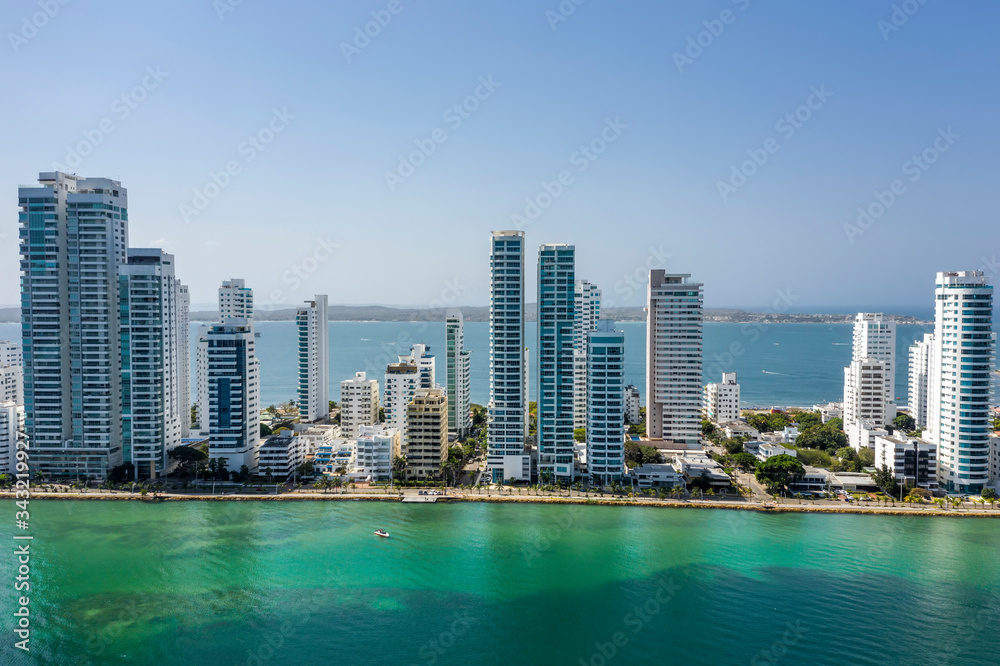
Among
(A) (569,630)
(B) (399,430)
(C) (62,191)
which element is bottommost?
(A) (569,630)

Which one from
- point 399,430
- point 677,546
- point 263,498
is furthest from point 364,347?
point 677,546

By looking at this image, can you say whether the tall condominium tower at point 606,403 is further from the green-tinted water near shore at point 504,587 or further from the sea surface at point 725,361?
the sea surface at point 725,361

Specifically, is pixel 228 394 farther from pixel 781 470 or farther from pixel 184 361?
pixel 781 470

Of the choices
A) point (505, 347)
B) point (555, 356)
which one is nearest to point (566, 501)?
point (555, 356)

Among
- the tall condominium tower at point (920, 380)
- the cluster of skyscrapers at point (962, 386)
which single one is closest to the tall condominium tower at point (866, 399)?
the tall condominium tower at point (920, 380)

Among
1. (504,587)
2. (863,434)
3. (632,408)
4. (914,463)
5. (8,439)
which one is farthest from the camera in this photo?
(632,408)

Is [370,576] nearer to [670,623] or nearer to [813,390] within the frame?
[670,623]
